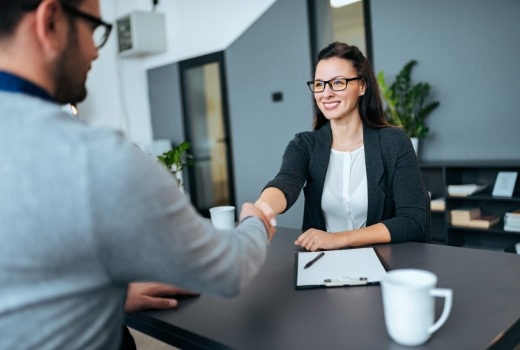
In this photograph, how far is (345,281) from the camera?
105cm

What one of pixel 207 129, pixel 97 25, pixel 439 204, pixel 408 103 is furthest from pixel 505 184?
pixel 207 129

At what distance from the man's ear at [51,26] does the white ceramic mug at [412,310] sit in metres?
0.63

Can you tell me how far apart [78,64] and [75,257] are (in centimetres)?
29

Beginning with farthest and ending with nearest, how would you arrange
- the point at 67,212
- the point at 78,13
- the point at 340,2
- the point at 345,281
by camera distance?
the point at 340,2 → the point at 345,281 → the point at 78,13 → the point at 67,212

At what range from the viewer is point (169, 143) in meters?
5.86

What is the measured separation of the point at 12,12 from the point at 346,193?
1.39 m

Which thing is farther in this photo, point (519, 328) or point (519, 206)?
point (519, 206)

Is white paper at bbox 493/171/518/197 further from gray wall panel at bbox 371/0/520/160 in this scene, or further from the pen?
the pen

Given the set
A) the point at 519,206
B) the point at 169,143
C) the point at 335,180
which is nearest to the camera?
the point at 335,180

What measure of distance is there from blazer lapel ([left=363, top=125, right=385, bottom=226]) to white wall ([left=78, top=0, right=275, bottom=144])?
131 inches

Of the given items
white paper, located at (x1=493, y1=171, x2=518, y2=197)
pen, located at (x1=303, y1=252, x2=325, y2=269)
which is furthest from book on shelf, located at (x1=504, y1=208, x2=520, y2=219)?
pen, located at (x1=303, y1=252, x2=325, y2=269)

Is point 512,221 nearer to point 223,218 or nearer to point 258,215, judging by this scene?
point 223,218

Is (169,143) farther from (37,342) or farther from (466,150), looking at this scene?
(37,342)

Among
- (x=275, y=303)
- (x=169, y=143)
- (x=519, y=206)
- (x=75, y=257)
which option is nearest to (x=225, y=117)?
(x=169, y=143)
